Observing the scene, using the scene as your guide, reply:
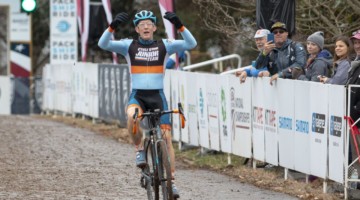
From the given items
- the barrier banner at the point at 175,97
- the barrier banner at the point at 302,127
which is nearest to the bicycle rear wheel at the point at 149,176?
the barrier banner at the point at 302,127

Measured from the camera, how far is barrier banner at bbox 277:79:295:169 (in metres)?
14.1

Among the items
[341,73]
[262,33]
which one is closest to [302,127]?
[341,73]

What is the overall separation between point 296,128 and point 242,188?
980 millimetres

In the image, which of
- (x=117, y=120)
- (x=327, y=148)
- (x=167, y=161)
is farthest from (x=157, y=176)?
(x=117, y=120)

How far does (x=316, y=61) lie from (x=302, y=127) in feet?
3.14

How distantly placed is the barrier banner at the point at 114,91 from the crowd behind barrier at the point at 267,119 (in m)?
4.39

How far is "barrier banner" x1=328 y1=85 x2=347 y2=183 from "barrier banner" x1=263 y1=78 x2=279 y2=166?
1986 mm

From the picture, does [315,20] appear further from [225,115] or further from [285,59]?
[285,59]

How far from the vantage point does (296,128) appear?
45.7ft

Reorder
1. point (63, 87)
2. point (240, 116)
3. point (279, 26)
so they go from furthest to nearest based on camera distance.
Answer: point (63, 87), point (240, 116), point (279, 26)

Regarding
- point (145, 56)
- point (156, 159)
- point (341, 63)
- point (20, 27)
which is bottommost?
point (156, 159)

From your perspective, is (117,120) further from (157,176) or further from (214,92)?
(157,176)

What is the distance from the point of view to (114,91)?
25.6m

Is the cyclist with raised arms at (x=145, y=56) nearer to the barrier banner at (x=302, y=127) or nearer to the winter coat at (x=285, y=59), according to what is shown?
the barrier banner at (x=302, y=127)
